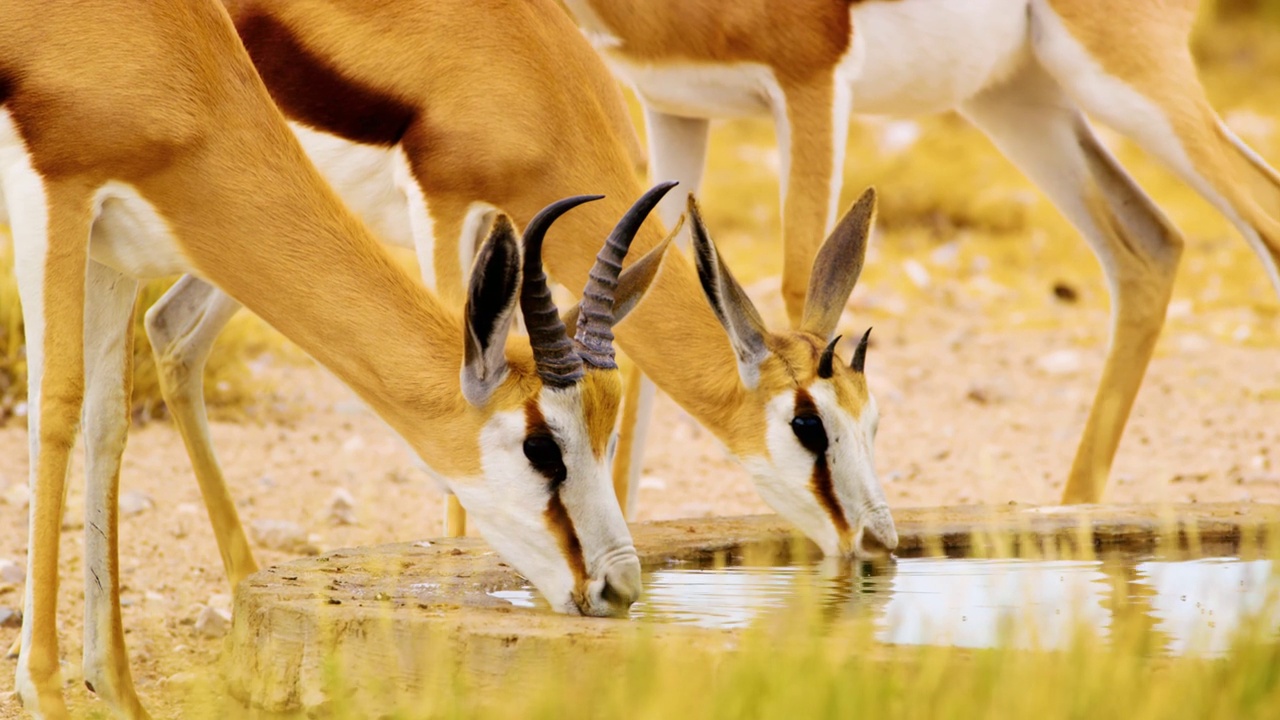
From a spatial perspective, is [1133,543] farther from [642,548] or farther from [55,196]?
[55,196]

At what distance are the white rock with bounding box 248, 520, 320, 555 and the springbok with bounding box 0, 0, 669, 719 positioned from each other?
2.09 metres

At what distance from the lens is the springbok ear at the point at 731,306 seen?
403cm

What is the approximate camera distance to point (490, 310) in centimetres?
318

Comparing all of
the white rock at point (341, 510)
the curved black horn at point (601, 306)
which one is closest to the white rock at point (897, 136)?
the white rock at point (341, 510)

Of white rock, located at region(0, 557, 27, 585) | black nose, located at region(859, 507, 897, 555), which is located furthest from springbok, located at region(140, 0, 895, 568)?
white rock, located at region(0, 557, 27, 585)

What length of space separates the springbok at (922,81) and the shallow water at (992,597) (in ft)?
4.21

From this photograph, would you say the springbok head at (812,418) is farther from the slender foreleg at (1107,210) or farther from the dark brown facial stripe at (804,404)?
the slender foreleg at (1107,210)

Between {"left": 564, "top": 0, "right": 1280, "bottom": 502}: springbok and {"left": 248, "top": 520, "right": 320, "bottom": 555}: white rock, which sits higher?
{"left": 564, "top": 0, "right": 1280, "bottom": 502}: springbok

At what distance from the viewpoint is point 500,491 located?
3.32 m

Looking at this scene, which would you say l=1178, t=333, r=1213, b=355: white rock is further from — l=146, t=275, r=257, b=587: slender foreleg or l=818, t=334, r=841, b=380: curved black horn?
l=146, t=275, r=257, b=587: slender foreleg

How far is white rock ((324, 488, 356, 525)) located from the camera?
6020mm

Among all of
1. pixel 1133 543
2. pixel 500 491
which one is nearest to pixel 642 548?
pixel 500 491

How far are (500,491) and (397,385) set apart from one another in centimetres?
30

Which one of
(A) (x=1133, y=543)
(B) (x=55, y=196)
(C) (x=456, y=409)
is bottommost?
(A) (x=1133, y=543)
